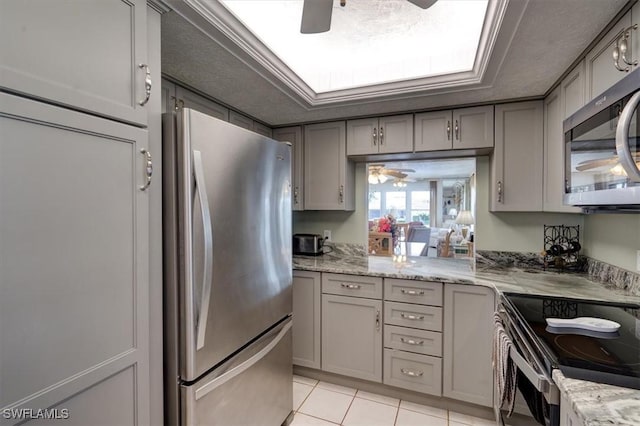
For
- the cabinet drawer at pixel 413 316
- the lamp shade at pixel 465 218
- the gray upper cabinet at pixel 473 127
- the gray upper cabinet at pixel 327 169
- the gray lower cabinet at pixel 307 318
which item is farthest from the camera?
the gray upper cabinet at pixel 327 169

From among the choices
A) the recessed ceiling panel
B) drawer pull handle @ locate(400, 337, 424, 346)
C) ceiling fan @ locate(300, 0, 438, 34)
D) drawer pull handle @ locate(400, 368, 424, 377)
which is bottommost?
drawer pull handle @ locate(400, 368, 424, 377)

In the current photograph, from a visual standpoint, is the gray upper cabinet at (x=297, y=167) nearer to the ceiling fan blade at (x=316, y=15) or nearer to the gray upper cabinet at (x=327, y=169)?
the gray upper cabinet at (x=327, y=169)

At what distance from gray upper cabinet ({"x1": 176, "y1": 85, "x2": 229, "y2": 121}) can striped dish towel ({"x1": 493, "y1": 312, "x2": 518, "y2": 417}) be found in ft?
7.36

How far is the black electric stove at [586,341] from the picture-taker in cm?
88

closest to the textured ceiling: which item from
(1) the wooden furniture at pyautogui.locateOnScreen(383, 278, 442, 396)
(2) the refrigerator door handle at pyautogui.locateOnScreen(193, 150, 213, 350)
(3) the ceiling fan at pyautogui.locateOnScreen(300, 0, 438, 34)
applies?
(3) the ceiling fan at pyautogui.locateOnScreen(300, 0, 438, 34)

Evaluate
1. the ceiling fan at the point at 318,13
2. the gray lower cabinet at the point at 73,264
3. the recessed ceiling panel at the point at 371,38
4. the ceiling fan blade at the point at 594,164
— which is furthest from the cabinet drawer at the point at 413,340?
the ceiling fan at the point at 318,13

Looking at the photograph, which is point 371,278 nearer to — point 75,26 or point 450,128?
point 450,128

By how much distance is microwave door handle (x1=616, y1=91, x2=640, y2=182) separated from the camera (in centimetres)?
90

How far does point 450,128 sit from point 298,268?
1621 millimetres

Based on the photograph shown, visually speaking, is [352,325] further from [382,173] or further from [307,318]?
[382,173]

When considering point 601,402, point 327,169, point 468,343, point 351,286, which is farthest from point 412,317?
point 327,169

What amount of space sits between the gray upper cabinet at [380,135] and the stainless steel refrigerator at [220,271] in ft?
3.61

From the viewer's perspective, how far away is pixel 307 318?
95.0 inches

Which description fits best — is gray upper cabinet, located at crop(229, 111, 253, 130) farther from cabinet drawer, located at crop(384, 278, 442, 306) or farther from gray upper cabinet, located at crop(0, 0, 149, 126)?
cabinet drawer, located at crop(384, 278, 442, 306)
